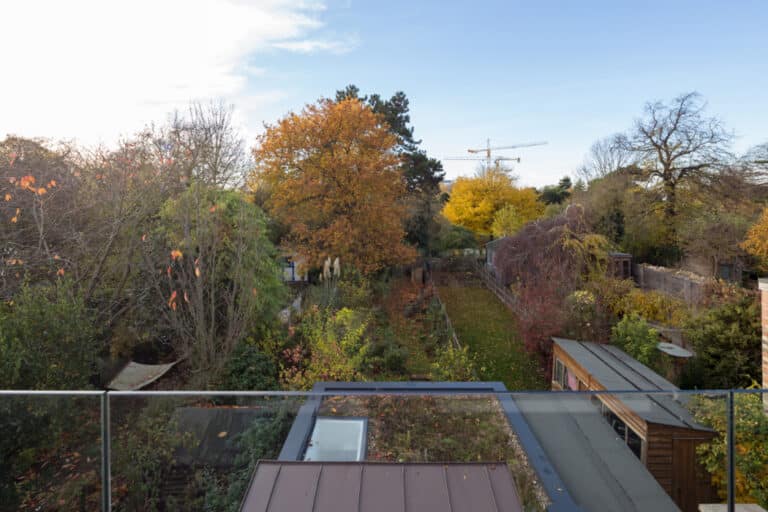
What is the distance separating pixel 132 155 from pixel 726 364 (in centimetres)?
1202

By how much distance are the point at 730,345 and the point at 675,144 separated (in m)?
11.2

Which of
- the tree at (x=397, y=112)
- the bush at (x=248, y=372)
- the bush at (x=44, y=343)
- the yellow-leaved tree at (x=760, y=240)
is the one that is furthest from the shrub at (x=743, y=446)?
the tree at (x=397, y=112)

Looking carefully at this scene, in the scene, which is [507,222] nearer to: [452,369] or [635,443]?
[452,369]

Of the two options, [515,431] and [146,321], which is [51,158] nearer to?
[146,321]

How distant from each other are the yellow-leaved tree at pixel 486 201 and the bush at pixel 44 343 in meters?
23.3

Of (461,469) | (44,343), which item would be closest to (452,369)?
(44,343)

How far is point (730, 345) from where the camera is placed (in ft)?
28.4

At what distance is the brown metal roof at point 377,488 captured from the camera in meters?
1.76

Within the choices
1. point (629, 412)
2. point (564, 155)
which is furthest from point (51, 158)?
point (564, 155)

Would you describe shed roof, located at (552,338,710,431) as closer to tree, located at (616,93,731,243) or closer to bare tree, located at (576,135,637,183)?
tree, located at (616,93,731,243)

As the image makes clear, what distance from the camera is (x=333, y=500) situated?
178cm

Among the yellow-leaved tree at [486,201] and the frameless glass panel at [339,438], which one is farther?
the yellow-leaved tree at [486,201]

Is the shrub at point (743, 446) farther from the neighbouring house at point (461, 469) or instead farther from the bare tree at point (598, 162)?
the bare tree at point (598, 162)

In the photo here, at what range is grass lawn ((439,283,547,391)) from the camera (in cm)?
1027
